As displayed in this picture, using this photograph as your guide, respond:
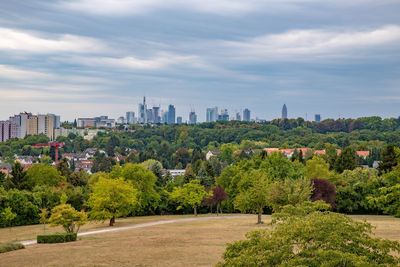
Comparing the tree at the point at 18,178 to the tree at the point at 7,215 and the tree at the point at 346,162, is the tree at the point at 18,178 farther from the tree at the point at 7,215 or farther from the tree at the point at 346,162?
the tree at the point at 346,162

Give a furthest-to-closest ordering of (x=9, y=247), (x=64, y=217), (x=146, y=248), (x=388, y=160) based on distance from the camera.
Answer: (x=388, y=160) → (x=64, y=217) → (x=9, y=247) → (x=146, y=248)

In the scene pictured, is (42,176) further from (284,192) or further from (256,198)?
(284,192)

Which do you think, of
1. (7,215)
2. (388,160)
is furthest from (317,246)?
(388,160)

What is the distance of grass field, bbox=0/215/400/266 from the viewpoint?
30.4 meters

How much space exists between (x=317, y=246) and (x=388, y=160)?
64.2 meters

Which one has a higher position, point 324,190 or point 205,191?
point 324,190

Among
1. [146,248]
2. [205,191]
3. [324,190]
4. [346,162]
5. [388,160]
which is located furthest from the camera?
[346,162]

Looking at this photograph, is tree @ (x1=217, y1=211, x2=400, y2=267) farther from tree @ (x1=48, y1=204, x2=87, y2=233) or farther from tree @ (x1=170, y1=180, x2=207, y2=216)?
tree @ (x1=170, y1=180, x2=207, y2=216)

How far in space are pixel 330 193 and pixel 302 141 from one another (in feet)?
386

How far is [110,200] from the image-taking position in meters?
53.7

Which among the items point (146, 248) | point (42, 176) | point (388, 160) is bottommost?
point (146, 248)

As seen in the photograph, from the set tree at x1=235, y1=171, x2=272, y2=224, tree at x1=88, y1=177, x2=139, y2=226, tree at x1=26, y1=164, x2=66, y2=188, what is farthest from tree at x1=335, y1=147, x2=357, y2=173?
tree at x1=88, y1=177, x2=139, y2=226

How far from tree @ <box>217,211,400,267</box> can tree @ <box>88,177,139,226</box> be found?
121ft

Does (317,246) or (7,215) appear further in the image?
(7,215)
